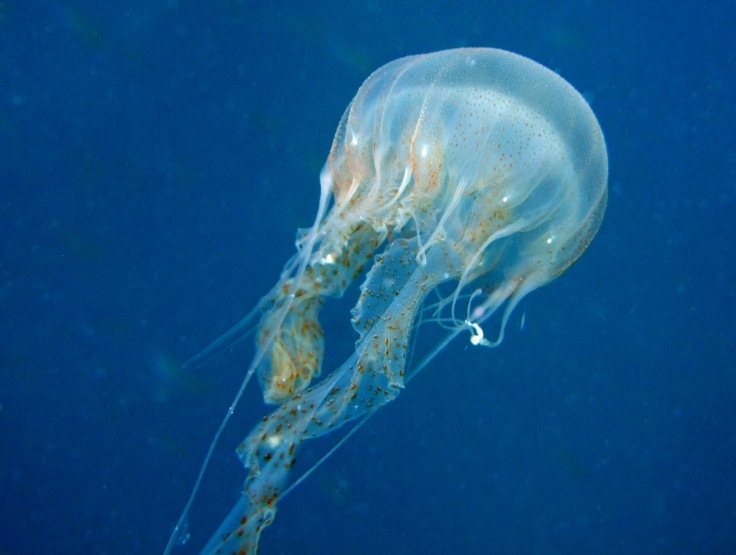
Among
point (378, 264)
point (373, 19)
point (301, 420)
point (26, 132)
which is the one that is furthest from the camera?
point (373, 19)

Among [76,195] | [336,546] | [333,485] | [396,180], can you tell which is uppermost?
[76,195]

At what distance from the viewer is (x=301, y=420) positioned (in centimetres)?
300

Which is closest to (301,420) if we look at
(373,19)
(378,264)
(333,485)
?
(378,264)

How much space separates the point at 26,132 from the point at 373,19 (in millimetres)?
2880

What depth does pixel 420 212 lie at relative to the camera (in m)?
3.36

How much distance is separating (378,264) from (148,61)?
8.86 ft

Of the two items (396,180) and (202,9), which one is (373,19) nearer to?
(202,9)

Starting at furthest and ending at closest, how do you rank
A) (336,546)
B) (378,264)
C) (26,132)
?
(336,546), (26,132), (378,264)

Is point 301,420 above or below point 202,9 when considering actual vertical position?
below

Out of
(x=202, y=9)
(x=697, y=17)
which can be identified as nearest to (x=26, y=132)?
(x=202, y=9)

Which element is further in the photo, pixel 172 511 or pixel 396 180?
pixel 172 511

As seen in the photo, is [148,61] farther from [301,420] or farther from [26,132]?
[301,420]

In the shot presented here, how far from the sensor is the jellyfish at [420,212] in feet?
10.2

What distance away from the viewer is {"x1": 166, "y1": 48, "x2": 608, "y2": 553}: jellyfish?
10.2ft
